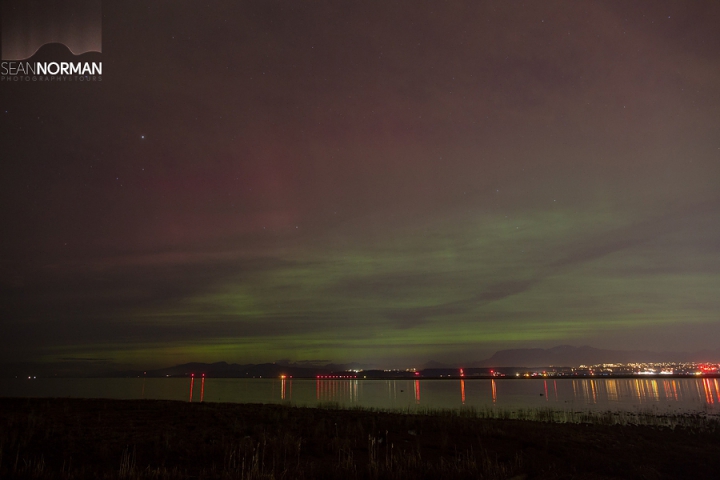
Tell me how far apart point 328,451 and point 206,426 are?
6.72 metres

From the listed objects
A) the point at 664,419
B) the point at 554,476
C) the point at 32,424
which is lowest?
the point at 664,419

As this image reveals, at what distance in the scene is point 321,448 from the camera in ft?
51.9

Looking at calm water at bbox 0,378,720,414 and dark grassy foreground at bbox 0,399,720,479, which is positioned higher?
dark grassy foreground at bbox 0,399,720,479

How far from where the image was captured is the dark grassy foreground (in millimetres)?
11938

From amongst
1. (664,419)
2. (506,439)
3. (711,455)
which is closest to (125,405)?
(506,439)

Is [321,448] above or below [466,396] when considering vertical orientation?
above

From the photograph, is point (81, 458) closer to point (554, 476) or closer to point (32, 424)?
point (32, 424)

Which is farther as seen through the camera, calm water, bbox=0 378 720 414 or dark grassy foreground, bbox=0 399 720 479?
calm water, bbox=0 378 720 414

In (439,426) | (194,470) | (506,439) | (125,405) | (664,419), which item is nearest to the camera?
(194,470)

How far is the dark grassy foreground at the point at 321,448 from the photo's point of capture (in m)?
11.9

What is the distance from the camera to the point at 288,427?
19.7 meters

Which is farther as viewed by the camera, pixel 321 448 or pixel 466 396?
pixel 466 396

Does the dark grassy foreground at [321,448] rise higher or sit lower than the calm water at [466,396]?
higher

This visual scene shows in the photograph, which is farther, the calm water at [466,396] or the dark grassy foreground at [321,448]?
the calm water at [466,396]
